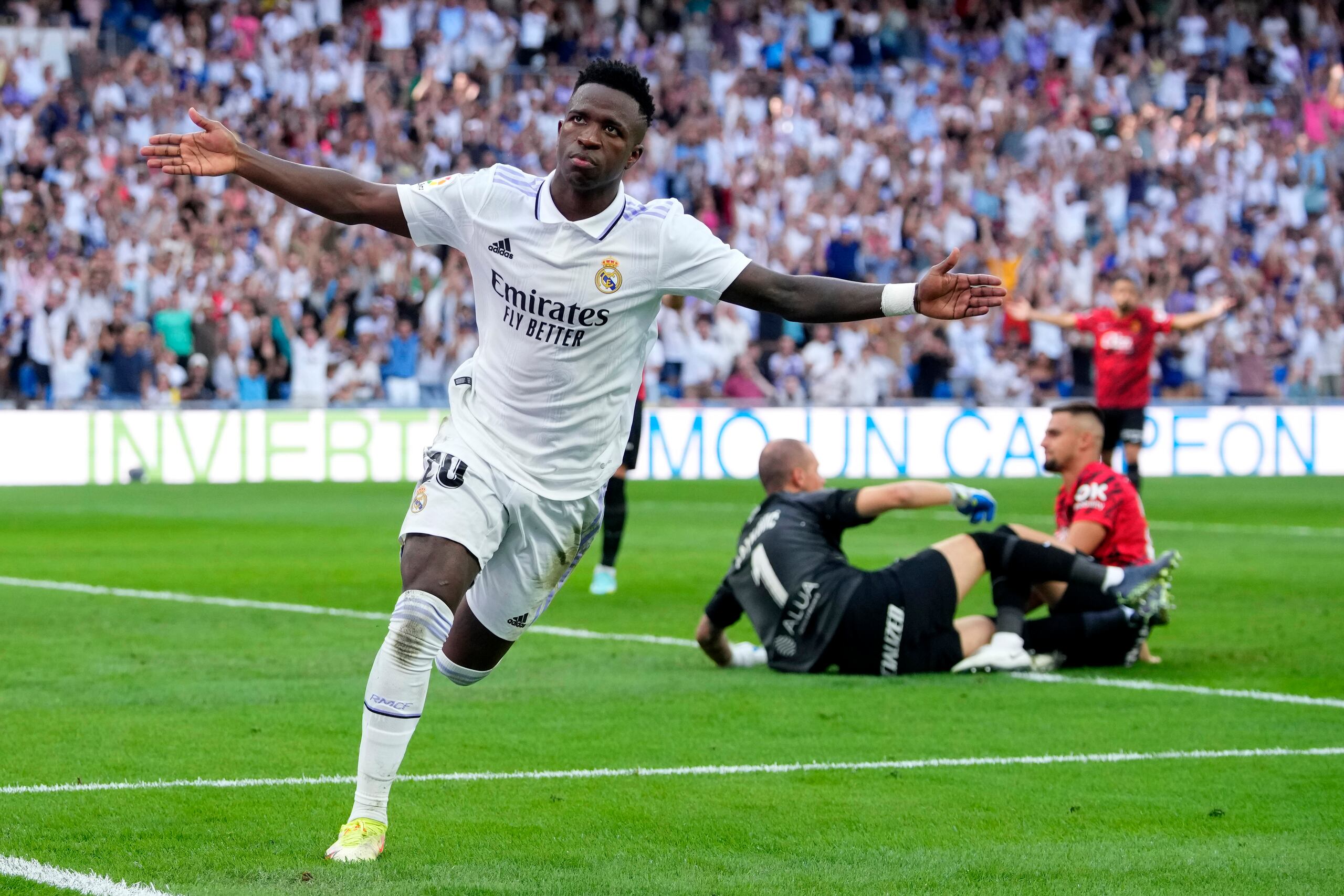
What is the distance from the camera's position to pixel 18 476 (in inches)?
899

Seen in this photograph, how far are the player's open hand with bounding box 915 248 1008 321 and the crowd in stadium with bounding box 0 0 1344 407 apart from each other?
17.8m

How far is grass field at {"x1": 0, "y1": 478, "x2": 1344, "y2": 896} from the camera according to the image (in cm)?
506

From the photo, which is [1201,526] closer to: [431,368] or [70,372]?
[431,368]

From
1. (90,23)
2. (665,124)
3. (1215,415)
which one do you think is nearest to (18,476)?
(90,23)

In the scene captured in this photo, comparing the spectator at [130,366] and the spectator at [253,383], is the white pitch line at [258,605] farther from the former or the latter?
the spectator at [253,383]

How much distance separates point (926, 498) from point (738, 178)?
21.2 meters

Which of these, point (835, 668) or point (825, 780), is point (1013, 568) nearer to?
point (835, 668)

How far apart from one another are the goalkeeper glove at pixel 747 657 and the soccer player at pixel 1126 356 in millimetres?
8973

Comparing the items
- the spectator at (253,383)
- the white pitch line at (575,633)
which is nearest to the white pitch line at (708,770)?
the white pitch line at (575,633)

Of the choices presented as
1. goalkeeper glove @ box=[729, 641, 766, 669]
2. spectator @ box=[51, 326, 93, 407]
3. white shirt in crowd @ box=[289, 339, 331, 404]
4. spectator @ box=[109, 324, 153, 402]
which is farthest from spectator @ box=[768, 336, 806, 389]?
goalkeeper glove @ box=[729, 641, 766, 669]

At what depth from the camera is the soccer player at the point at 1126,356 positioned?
17891 mm

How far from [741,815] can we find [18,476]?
1890 cm

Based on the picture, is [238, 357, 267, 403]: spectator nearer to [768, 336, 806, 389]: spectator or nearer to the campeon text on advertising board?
the campeon text on advertising board

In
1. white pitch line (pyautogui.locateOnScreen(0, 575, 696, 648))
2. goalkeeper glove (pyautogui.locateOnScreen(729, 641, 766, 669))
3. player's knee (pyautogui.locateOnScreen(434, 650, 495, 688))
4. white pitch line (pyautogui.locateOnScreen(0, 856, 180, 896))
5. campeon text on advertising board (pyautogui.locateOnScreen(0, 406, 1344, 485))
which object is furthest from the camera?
campeon text on advertising board (pyautogui.locateOnScreen(0, 406, 1344, 485))
